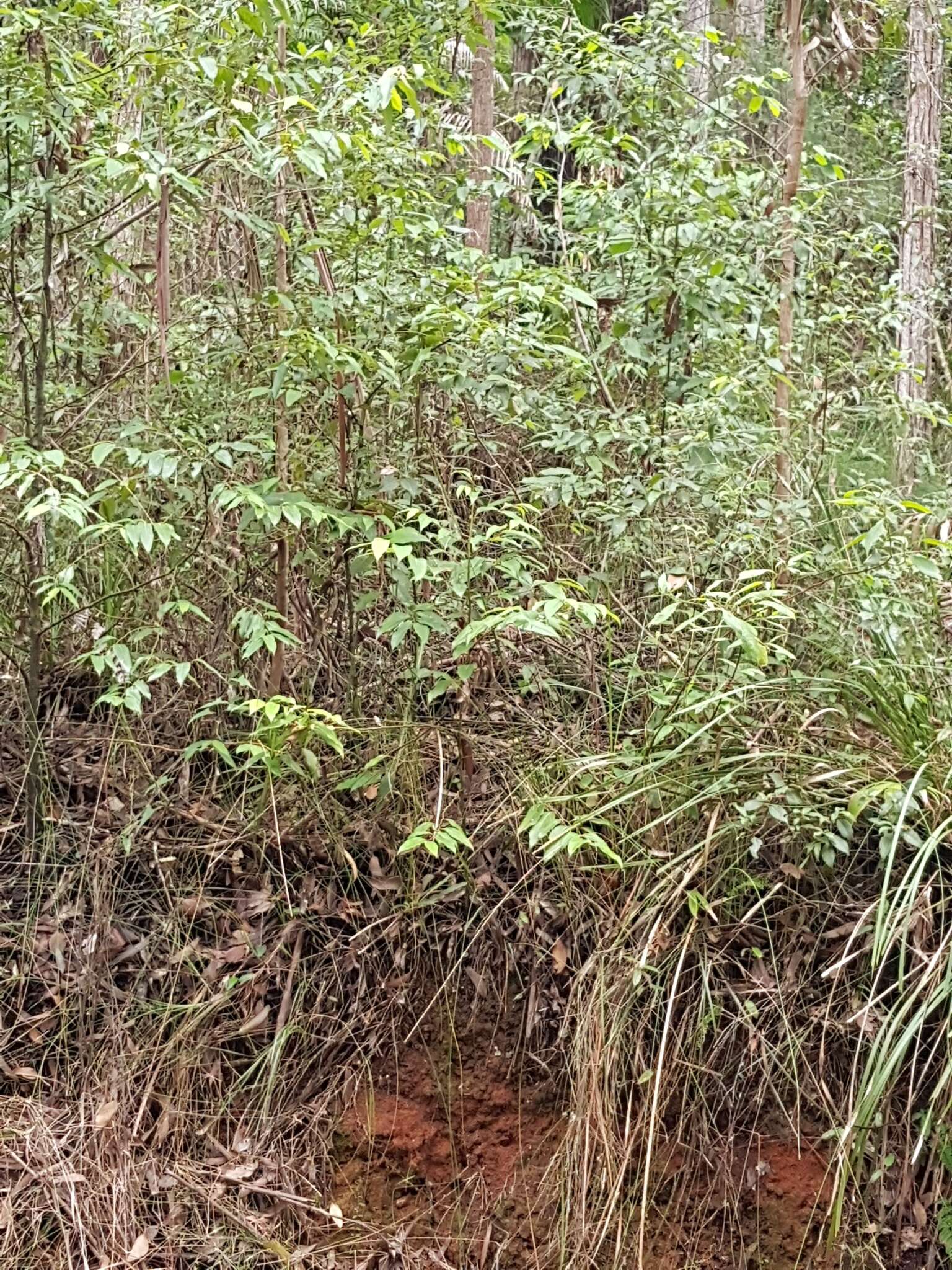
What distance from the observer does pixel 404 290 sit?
3.93 meters

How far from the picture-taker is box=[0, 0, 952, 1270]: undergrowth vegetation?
335 cm

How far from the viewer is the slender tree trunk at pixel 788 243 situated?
14.1ft

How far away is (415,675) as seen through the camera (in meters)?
3.90

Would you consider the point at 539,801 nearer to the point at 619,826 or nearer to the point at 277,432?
the point at 619,826

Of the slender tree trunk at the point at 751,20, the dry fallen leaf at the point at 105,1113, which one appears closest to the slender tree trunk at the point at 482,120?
the slender tree trunk at the point at 751,20

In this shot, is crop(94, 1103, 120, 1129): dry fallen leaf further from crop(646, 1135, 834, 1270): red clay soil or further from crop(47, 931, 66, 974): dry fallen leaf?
crop(646, 1135, 834, 1270): red clay soil

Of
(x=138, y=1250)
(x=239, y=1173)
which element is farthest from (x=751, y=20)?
(x=138, y=1250)

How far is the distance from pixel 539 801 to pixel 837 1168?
127 cm

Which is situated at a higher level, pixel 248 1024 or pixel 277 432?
pixel 277 432

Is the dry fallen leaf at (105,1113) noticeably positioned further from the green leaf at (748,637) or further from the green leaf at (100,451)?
the green leaf at (748,637)

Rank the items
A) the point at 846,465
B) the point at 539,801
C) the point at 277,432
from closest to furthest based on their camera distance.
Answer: the point at 539,801, the point at 277,432, the point at 846,465

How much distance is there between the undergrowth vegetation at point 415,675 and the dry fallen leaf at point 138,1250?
0.01 m

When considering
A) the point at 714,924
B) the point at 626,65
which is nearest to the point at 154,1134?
the point at 714,924

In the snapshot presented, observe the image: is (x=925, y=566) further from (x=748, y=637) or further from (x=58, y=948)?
(x=58, y=948)
